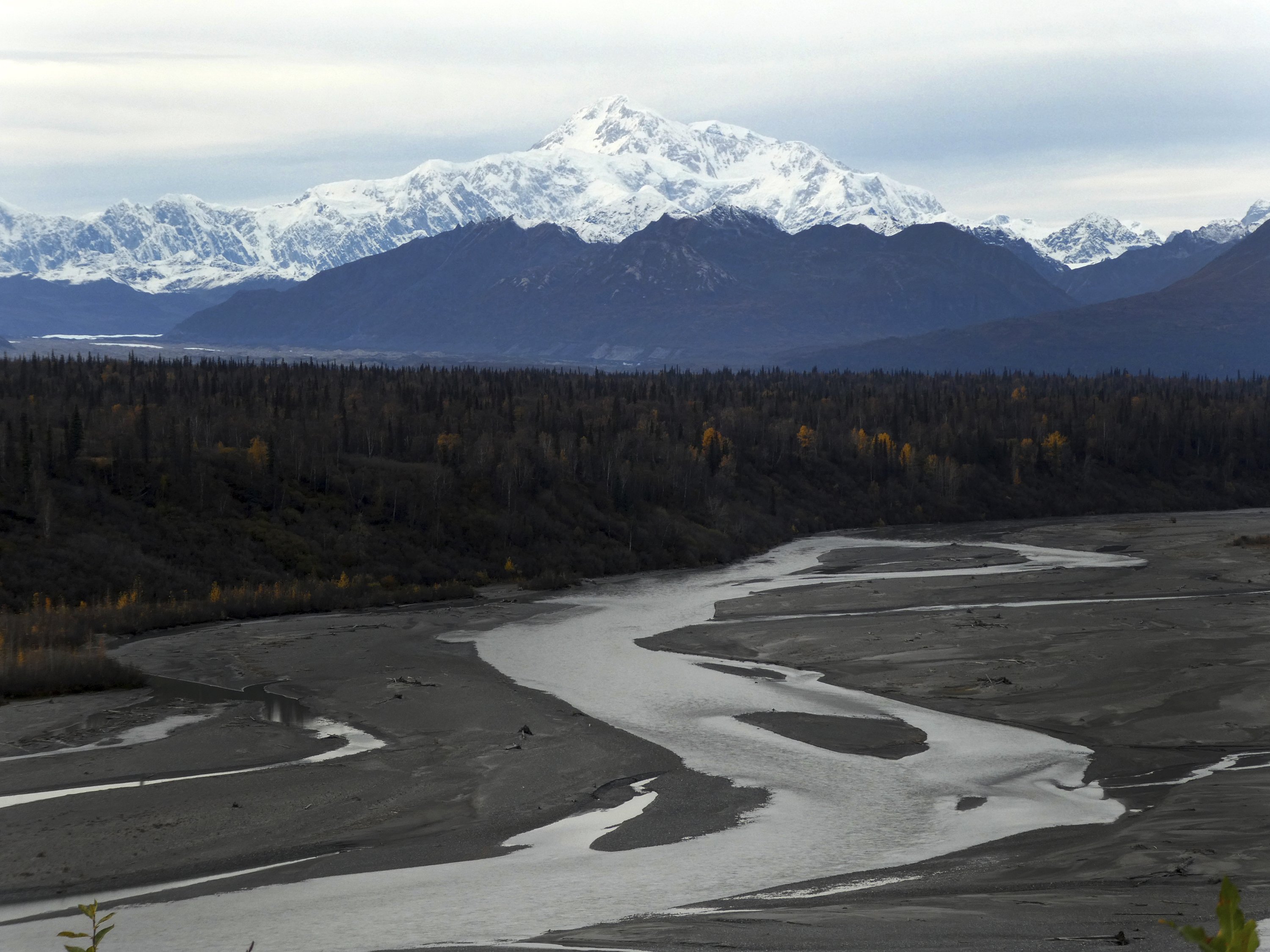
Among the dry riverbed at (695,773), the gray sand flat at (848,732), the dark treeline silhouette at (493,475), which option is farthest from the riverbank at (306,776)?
the dark treeline silhouette at (493,475)

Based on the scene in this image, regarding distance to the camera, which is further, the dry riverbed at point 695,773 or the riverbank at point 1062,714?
the dry riverbed at point 695,773

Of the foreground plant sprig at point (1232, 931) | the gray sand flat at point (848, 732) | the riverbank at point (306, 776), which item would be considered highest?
the foreground plant sprig at point (1232, 931)

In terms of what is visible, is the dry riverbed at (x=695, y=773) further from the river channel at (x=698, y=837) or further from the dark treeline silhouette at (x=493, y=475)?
the dark treeline silhouette at (x=493, y=475)

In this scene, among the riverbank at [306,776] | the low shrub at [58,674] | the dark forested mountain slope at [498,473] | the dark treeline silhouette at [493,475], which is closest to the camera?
Result: the riverbank at [306,776]

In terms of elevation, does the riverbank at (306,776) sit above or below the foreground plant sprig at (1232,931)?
below

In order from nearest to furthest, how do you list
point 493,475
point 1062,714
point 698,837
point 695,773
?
point 698,837 → point 695,773 → point 1062,714 → point 493,475

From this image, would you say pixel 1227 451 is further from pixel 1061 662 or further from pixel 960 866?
pixel 960 866

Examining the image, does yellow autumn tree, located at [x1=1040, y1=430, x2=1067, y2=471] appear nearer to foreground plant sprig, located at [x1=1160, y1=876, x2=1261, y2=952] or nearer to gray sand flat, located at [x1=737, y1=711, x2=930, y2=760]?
gray sand flat, located at [x1=737, y1=711, x2=930, y2=760]

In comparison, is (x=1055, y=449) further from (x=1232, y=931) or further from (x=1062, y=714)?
(x=1232, y=931)

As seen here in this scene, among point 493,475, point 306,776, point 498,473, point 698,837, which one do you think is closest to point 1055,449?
point 498,473
